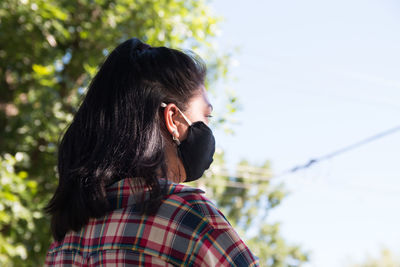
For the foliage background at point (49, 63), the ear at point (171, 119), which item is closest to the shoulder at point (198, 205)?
the ear at point (171, 119)

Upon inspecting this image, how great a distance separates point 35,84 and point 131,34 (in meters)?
1.09

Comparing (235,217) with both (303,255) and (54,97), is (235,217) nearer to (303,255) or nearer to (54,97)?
(303,255)

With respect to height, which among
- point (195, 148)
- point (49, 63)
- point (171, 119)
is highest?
point (171, 119)

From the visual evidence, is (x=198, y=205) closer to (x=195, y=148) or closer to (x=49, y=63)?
(x=195, y=148)

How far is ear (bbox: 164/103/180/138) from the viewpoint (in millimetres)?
1300

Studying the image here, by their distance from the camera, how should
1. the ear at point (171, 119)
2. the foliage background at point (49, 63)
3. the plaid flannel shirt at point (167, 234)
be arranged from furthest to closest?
the foliage background at point (49, 63) → the ear at point (171, 119) → the plaid flannel shirt at point (167, 234)

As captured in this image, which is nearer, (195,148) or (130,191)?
(130,191)

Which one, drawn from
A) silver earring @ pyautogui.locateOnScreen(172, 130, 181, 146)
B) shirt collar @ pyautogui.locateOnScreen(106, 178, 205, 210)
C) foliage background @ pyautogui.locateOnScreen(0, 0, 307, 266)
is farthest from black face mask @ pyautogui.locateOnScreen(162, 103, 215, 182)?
foliage background @ pyautogui.locateOnScreen(0, 0, 307, 266)

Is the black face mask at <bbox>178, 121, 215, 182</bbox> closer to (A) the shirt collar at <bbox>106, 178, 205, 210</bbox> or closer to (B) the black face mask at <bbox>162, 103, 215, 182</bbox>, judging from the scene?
(B) the black face mask at <bbox>162, 103, 215, 182</bbox>

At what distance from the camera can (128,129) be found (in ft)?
3.94

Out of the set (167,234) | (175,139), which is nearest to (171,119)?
(175,139)

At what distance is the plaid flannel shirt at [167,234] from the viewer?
1.02 meters

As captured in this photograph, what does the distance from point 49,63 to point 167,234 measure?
435cm

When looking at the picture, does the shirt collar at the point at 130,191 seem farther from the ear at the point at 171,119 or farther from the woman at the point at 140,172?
the ear at the point at 171,119
